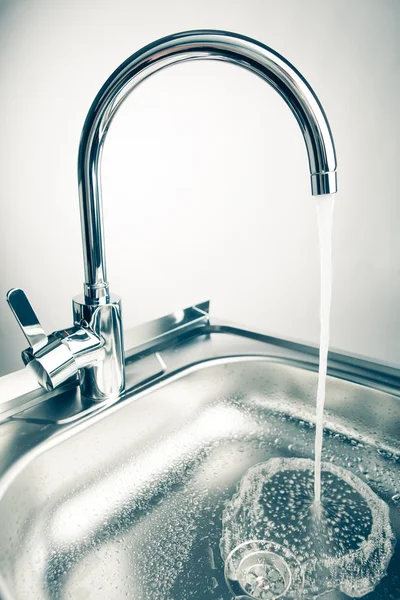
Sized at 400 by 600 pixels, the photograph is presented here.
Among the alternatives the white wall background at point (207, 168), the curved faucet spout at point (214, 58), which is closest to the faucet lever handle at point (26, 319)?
the curved faucet spout at point (214, 58)

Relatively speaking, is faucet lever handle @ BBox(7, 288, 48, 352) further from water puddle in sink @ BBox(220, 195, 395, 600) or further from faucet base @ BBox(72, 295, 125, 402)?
water puddle in sink @ BBox(220, 195, 395, 600)

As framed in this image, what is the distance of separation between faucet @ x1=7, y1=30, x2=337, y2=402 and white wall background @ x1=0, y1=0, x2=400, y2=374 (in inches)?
20.8

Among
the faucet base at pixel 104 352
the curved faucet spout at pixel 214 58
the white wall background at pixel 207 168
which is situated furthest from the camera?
the white wall background at pixel 207 168

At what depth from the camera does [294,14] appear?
4.12 feet

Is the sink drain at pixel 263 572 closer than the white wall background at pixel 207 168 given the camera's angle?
Yes

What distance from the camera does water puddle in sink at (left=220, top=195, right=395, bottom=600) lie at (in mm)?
456

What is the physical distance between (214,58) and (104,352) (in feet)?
1.07

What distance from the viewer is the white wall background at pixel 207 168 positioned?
101 cm

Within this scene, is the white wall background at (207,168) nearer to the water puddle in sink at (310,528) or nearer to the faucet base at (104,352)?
the faucet base at (104,352)

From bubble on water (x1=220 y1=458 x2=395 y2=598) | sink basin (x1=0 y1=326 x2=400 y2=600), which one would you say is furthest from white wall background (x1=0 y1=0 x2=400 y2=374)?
bubble on water (x1=220 y1=458 x2=395 y2=598)

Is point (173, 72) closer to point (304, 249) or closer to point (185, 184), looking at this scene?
point (185, 184)

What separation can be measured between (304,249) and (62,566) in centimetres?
115

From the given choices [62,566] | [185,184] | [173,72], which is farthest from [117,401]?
[173,72]

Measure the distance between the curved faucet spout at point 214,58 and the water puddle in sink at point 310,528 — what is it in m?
0.06
